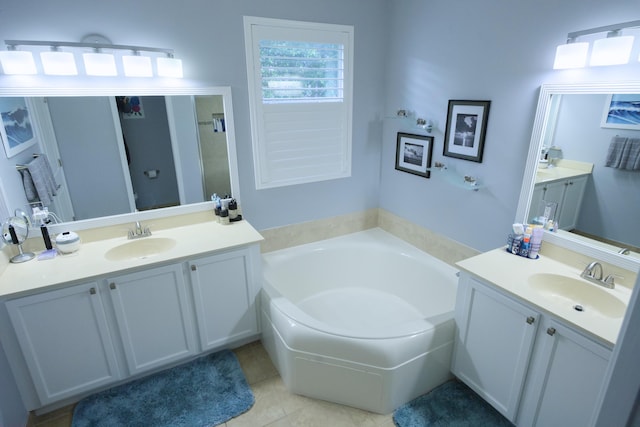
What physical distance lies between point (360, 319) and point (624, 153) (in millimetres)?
1884

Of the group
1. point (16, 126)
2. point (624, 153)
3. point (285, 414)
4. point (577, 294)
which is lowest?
point (285, 414)

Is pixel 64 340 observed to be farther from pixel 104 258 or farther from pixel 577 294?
pixel 577 294

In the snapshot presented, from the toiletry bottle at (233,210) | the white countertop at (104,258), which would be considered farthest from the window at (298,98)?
the white countertop at (104,258)

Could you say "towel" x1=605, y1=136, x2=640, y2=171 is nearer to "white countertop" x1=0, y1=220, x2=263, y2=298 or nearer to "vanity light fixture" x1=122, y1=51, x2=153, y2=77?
"white countertop" x1=0, y1=220, x2=263, y2=298

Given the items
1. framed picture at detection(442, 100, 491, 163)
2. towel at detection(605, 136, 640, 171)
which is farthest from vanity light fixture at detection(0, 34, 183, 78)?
towel at detection(605, 136, 640, 171)

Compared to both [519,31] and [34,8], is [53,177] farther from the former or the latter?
[519,31]

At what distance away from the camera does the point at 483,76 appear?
225 cm

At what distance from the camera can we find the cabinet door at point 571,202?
1.94 meters

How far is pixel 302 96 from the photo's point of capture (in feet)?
8.97

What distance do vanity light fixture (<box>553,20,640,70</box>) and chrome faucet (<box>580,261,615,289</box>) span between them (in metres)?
0.97

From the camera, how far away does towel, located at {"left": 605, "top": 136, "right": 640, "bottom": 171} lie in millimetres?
1702

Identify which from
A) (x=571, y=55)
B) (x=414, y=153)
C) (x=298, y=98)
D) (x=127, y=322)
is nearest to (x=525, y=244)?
(x=571, y=55)

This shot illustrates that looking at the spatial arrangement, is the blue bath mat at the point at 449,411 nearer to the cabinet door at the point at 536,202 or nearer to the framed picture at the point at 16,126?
the cabinet door at the point at 536,202

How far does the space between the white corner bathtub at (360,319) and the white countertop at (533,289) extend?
38cm
